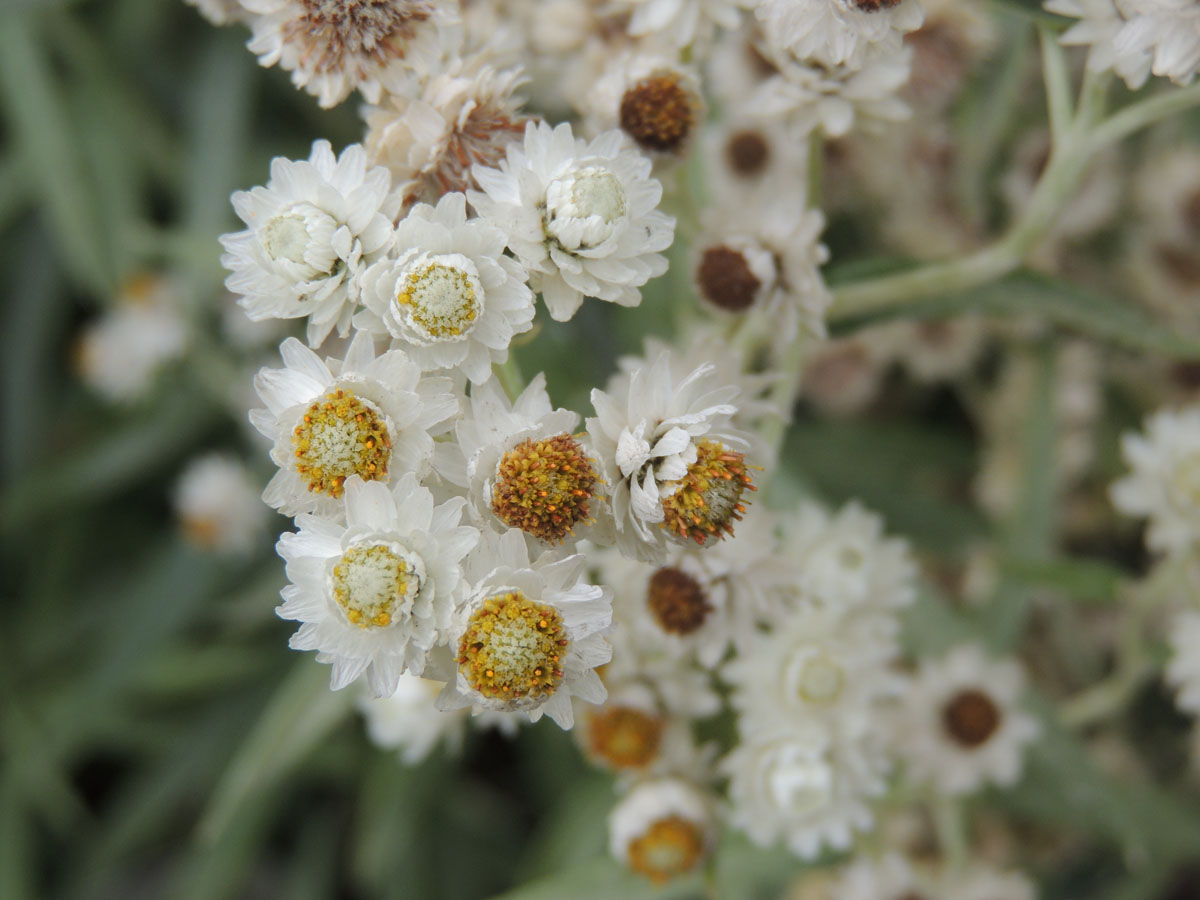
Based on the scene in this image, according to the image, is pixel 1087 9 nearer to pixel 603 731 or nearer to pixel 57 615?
pixel 603 731

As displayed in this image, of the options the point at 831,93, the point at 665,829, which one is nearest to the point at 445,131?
the point at 831,93

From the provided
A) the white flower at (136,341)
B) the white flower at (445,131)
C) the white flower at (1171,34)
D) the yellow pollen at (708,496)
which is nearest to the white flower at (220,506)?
the white flower at (136,341)

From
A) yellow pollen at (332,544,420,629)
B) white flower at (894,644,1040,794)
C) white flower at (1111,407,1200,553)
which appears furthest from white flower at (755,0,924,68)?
white flower at (894,644,1040,794)

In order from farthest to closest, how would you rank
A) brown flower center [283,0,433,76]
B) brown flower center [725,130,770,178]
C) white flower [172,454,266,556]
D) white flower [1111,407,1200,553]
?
white flower [172,454,266,556]
brown flower center [725,130,770,178]
white flower [1111,407,1200,553]
brown flower center [283,0,433,76]

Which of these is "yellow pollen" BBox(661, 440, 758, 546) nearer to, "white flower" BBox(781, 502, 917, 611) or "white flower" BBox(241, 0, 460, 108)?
"white flower" BBox(781, 502, 917, 611)

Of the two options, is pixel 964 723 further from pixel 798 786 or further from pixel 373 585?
pixel 373 585
